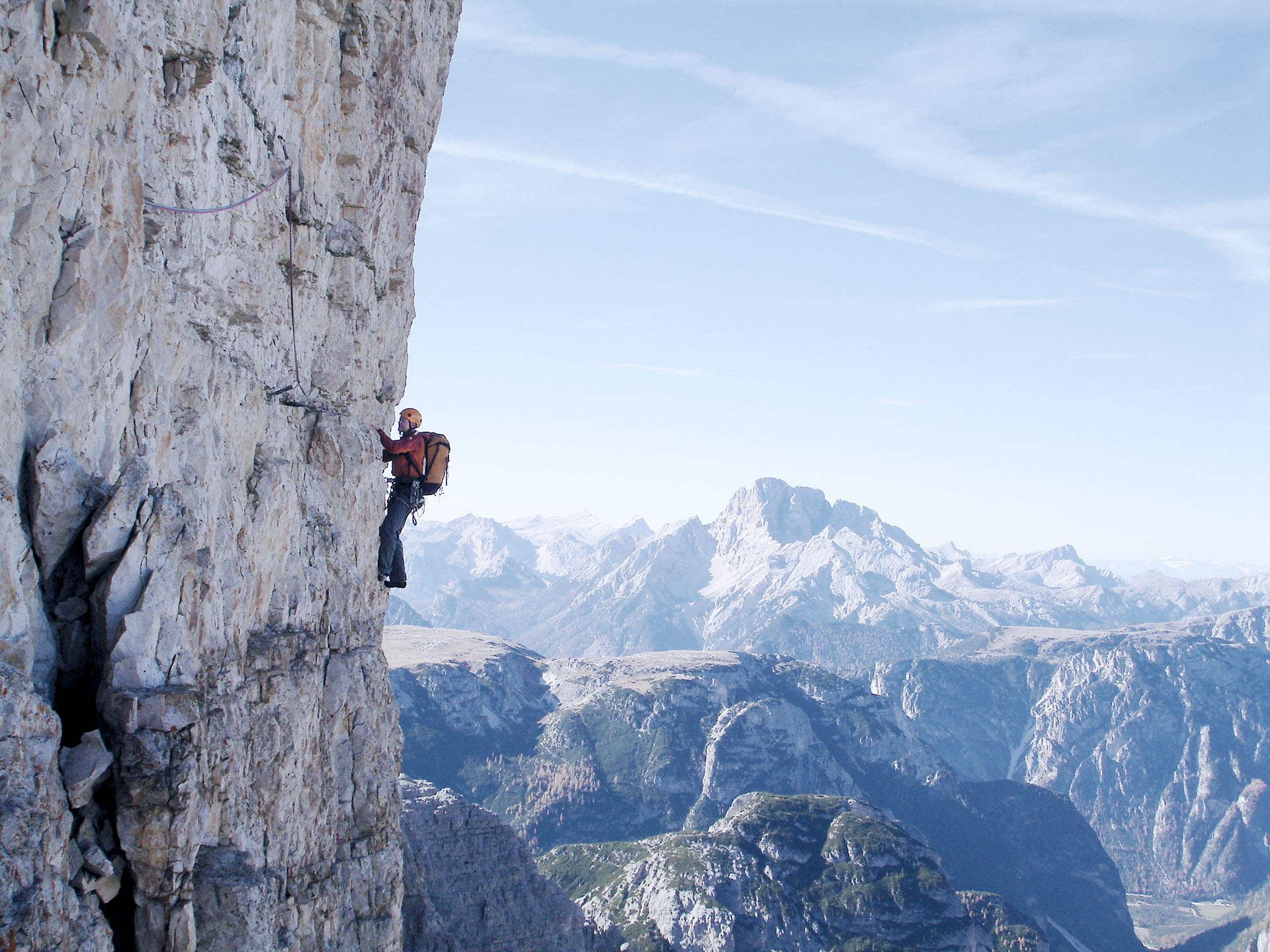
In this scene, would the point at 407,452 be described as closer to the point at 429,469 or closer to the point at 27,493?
the point at 429,469

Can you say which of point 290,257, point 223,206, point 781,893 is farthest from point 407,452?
point 781,893

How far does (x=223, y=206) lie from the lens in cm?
1611

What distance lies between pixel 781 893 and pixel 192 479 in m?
187

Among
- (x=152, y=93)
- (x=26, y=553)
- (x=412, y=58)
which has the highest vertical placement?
(x=412, y=58)

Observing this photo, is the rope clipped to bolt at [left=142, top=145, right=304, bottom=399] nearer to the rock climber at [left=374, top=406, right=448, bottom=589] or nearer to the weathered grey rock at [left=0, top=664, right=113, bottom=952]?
the rock climber at [left=374, top=406, right=448, bottom=589]

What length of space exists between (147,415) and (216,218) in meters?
4.16

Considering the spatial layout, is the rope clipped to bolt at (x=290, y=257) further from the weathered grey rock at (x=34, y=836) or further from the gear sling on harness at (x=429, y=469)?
the weathered grey rock at (x=34, y=836)

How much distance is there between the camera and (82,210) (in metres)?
12.1

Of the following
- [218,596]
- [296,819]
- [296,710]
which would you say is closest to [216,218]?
[218,596]

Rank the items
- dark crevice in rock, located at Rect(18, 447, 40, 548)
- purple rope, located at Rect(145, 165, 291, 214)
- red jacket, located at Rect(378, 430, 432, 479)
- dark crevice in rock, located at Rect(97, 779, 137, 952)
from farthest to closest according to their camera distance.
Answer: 1. red jacket, located at Rect(378, 430, 432, 479)
2. purple rope, located at Rect(145, 165, 291, 214)
3. dark crevice in rock, located at Rect(97, 779, 137, 952)
4. dark crevice in rock, located at Rect(18, 447, 40, 548)

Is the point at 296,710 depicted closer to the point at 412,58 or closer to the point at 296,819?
the point at 296,819

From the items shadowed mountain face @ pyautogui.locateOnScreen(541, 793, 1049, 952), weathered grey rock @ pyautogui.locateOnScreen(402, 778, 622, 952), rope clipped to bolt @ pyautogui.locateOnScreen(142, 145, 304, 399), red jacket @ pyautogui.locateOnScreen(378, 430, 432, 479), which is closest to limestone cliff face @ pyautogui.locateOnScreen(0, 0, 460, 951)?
rope clipped to bolt @ pyautogui.locateOnScreen(142, 145, 304, 399)

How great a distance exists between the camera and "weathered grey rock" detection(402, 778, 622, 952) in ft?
265

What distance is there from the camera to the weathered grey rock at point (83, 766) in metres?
11.8
